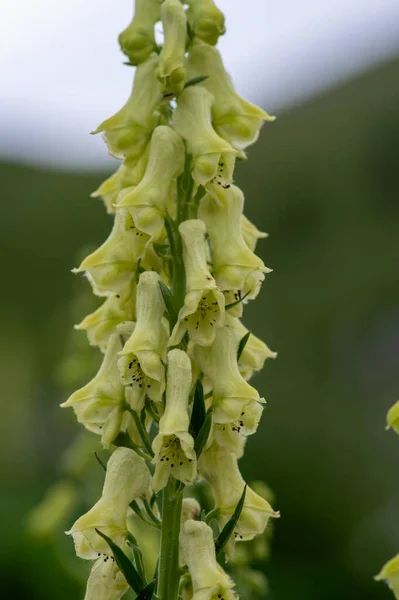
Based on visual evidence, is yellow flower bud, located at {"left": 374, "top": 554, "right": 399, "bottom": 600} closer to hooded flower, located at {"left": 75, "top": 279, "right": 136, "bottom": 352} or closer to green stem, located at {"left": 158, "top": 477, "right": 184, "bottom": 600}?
green stem, located at {"left": 158, "top": 477, "right": 184, "bottom": 600}

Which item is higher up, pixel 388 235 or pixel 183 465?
pixel 388 235

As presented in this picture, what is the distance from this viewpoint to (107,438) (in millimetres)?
3051

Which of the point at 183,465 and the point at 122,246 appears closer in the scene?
the point at 183,465

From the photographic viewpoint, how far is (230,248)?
3.11 m

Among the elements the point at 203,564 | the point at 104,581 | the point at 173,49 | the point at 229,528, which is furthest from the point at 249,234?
the point at 104,581

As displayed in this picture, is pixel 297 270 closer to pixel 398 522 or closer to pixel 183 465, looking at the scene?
pixel 398 522

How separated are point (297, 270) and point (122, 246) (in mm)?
37059

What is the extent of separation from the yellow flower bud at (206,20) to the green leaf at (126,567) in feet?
5.24

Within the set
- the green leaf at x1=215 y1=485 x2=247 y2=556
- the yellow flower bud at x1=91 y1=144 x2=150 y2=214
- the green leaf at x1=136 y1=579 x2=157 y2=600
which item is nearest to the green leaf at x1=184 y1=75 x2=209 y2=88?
the yellow flower bud at x1=91 y1=144 x2=150 y2=214

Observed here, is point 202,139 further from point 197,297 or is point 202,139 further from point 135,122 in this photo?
point 197,297

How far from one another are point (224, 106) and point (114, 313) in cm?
77

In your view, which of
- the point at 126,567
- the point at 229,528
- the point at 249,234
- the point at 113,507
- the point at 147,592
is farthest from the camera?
the point at 249,234

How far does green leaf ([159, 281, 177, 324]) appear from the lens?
10.1 ft

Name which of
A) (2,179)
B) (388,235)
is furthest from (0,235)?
(388,235)
